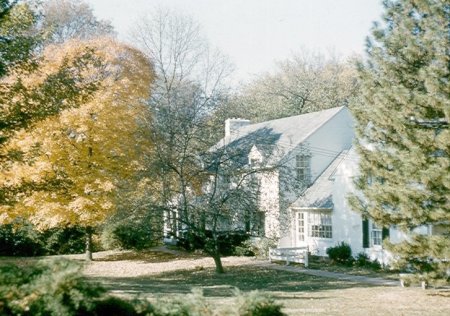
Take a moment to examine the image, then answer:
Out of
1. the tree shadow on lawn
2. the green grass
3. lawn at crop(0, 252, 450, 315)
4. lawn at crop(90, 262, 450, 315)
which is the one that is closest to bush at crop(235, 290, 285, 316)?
lawn at crop(0, 252, 450, 315)

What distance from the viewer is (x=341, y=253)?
2638 cm

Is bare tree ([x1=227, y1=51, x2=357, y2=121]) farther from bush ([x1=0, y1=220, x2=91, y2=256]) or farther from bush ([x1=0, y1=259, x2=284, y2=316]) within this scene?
bush ([x1=0, y1=259, x2=284, y2=316])

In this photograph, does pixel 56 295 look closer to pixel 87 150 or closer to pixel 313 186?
pixel 87 150

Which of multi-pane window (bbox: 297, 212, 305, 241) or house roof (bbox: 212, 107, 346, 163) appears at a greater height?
house roof (bbox: 212, 107, 346, 163)

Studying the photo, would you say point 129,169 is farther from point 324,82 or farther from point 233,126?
point 324,82

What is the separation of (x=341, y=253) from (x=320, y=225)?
3.04 metres

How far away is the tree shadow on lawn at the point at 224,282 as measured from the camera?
18062mm

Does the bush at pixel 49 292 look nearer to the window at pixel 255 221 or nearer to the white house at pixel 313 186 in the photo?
the window at pixel 255 221

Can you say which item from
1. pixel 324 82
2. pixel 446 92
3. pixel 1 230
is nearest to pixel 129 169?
pixel 1 230

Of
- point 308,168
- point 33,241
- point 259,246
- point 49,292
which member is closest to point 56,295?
point 49,292

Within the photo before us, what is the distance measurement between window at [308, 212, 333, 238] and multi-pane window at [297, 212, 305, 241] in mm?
707

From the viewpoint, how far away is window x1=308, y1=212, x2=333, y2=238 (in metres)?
28.6

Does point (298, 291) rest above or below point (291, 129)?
below

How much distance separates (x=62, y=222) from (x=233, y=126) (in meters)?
18.3
